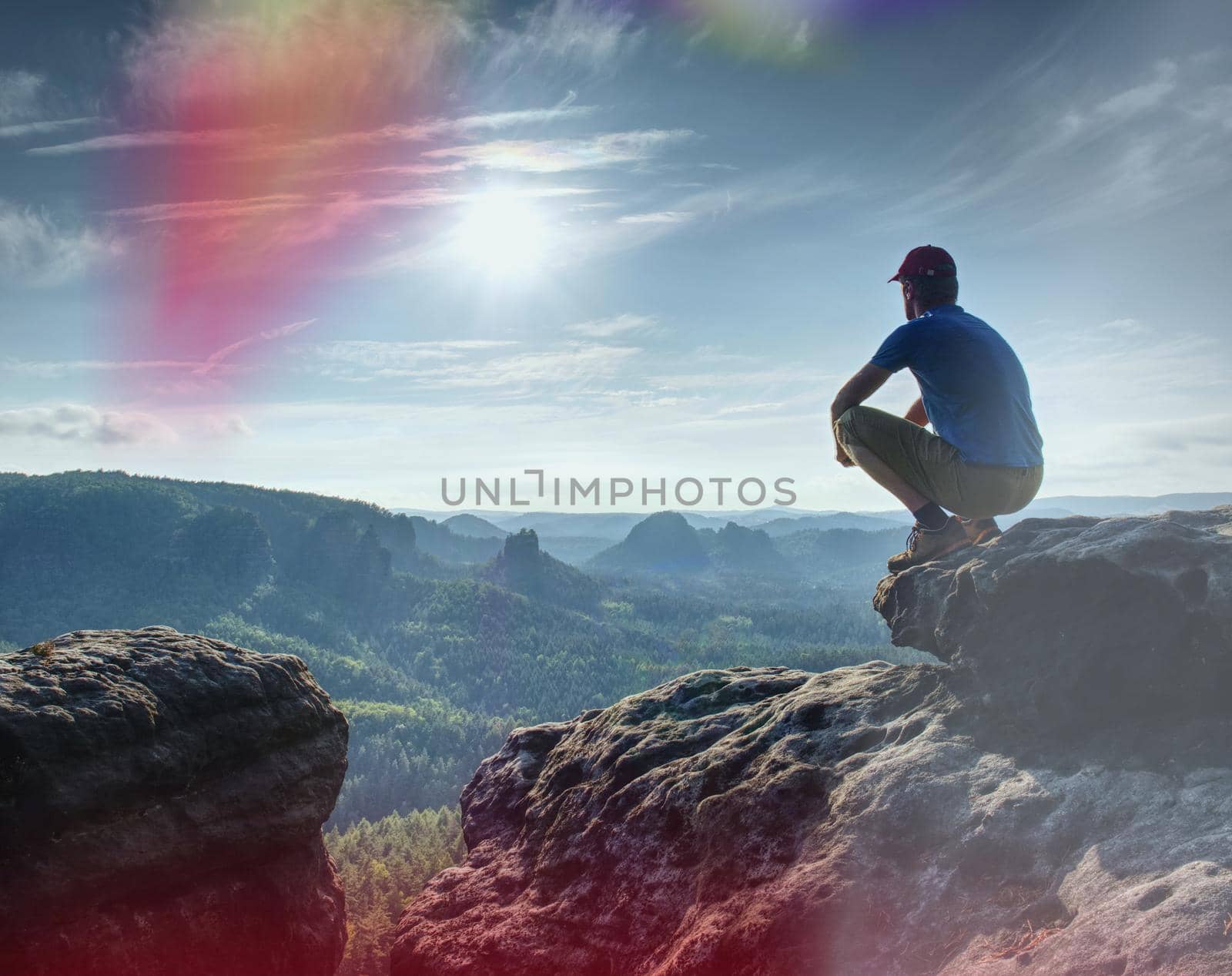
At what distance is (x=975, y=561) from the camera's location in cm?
1042

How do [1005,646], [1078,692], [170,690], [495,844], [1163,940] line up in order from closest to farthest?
[1163,940] < [1078,692] < [1005,646] < [170,690] < [495,844]

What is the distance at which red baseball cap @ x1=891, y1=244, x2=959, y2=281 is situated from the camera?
1115 centimetres

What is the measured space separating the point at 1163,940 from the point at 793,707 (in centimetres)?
633

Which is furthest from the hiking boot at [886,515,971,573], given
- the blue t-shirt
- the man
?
the blue t-shirt

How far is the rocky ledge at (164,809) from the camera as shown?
8914mm

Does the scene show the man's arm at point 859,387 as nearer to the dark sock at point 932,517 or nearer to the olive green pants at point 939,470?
the olive green pants at point 939,470

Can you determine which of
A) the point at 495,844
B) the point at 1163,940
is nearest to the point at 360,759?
the point at 495,844

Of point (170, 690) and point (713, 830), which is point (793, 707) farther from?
point (170, 690)

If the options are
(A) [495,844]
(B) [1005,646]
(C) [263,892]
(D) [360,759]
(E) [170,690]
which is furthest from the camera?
(D) [360,759]

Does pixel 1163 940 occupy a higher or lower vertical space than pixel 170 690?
lower

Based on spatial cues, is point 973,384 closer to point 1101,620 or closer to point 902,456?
point 902,456

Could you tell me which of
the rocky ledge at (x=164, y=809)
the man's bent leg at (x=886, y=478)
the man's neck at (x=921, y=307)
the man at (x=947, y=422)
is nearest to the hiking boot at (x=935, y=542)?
the man at (x=947, y=422)

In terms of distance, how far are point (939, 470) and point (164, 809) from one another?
1084 centimetres

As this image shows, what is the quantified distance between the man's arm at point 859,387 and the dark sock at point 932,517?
5.68 feet
